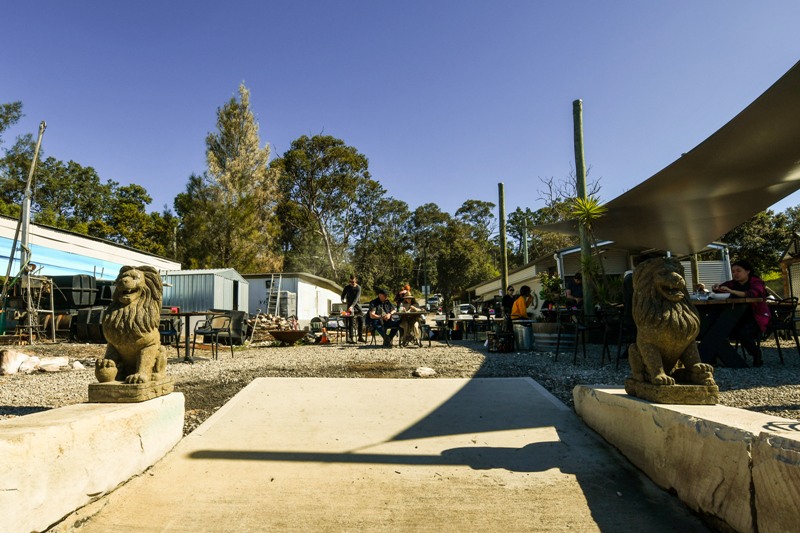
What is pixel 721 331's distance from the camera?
558cm

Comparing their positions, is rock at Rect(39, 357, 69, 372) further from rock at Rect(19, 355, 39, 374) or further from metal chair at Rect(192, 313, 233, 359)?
metal chair at Rect(192, 313, 233, 359)

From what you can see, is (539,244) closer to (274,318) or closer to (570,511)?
(274,318)

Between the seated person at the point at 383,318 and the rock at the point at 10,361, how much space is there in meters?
5.88

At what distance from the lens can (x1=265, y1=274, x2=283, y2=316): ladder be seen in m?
18.3

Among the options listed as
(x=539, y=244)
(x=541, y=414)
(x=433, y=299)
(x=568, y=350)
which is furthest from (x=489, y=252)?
(x=541, y=414)

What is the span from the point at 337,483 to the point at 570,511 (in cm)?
122

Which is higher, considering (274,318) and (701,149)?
(701,149)

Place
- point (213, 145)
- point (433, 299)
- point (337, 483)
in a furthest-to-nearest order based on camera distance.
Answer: point (433, 299) → point (213, 145) → point (337, 483)

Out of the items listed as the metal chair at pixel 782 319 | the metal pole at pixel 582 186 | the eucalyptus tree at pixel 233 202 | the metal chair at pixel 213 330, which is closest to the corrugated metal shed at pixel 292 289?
the eucalyptus tree at pixel 233 202

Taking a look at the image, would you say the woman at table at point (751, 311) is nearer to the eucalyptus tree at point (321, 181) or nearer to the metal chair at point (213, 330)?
the metal chair at point (213, 330)

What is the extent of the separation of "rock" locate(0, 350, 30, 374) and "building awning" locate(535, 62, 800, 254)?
30.9 feet

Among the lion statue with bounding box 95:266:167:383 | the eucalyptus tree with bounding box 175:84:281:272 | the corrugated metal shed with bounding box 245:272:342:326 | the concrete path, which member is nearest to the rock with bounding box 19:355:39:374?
the concrete path

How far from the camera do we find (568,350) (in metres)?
8.00

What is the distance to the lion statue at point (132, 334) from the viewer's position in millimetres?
2912
